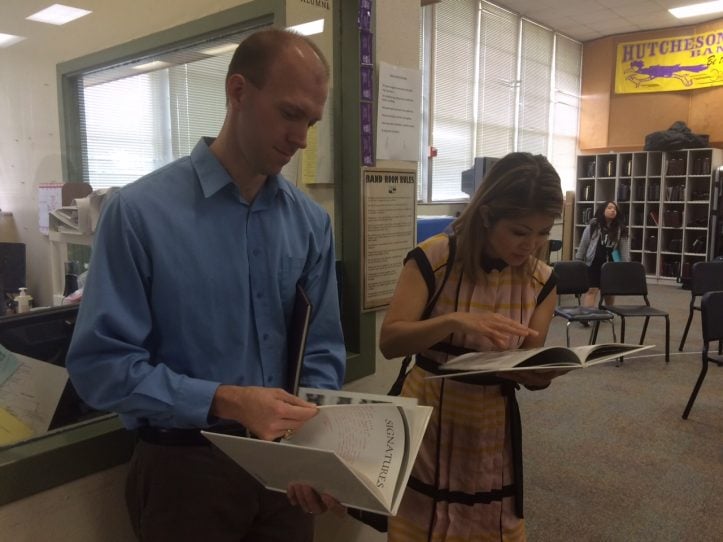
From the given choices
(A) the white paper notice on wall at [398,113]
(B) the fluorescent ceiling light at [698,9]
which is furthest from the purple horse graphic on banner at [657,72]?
(A) the white paper notice on wall at [398,113]

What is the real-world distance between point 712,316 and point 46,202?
3474 millimetres

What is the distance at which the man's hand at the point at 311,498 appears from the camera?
92cm

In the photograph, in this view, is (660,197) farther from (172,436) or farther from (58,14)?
(172,436)

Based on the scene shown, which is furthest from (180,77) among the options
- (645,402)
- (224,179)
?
(645,402)

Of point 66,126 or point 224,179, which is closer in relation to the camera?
point 224,179

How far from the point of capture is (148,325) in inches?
37.9

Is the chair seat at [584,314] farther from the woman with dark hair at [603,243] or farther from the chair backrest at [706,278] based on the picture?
the woman with dark hair at [603,243]

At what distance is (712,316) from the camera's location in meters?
3.38

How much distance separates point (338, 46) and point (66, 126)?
1.21m

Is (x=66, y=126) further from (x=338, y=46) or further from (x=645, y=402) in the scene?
(x=645, y=402)

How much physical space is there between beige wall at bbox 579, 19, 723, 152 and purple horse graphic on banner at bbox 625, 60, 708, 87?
0.72ft

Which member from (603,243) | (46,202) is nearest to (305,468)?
(46,202)

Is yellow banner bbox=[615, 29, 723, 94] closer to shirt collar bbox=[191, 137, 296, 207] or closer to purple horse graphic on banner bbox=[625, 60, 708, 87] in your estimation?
purple horse graphic on banner bbox=[625, 60, 708, 87]

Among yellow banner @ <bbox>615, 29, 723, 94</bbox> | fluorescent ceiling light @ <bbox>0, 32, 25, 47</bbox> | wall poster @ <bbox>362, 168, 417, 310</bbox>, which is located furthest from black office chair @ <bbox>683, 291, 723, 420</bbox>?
yellow banner @ <bbox>615, 29, 723, 94</bbox>
